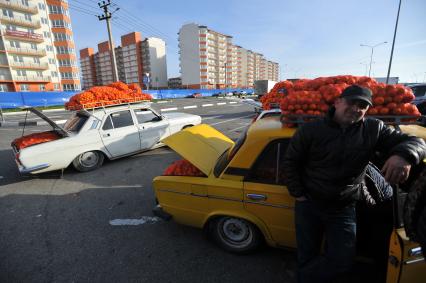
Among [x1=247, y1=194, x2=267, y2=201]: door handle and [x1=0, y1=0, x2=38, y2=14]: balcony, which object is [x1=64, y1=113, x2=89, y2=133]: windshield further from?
[x1=0, y1=0, x2=38, y2=14]: balcony

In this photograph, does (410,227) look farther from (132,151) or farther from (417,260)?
(132,151)

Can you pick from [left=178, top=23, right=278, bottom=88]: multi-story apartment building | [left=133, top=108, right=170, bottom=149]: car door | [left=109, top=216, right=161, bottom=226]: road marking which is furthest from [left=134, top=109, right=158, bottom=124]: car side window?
[left=178, top=23, right=278, bottom=88]: multi-story apartment building

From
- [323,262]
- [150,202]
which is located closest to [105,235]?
[150,202]

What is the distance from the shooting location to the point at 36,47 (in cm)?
5106

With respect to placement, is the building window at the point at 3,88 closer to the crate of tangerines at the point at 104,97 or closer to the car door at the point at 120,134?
the crate of tangerines at the point at 104,97

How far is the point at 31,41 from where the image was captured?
4972cm

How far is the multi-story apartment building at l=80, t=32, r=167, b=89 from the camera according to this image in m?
96.4

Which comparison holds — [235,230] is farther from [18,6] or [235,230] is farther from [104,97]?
[18,6]

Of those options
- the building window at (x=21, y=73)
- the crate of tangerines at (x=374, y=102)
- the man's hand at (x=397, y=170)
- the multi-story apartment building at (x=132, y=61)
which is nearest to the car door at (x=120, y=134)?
the crate of tangerines at (x=374, y=102)

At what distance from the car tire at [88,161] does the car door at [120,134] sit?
340mm

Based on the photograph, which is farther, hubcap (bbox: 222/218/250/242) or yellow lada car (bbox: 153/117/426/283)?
hubcap (bbox: 222/218/250/242)

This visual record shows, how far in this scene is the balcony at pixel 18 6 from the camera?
45812 mm

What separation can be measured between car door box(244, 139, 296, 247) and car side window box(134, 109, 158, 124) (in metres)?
5.06

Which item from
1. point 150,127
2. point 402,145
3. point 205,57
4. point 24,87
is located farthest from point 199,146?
point 205,57
